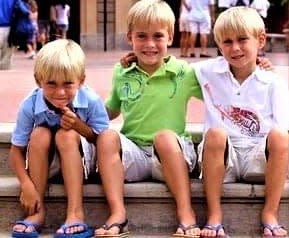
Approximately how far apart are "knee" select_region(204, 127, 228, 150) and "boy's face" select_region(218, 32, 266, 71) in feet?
1.36

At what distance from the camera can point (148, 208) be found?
166 inches

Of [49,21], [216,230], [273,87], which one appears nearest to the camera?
[216,230]

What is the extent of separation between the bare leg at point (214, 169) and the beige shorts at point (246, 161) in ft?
0.28

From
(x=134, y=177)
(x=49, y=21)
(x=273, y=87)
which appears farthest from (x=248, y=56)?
(x=49, y=21)

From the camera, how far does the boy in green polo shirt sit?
4.05 meters

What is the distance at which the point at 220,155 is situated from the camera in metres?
4.01

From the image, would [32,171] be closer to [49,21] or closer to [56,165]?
[56,165]

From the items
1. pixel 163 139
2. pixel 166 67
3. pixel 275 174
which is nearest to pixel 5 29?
pixel 166 67

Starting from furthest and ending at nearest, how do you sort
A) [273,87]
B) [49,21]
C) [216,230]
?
[49,21], [273,87], [216,230]

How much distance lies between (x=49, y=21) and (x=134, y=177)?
1806cm

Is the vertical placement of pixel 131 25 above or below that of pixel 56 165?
above

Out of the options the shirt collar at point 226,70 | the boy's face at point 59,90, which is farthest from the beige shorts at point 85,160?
the shirt collar at point 226,70

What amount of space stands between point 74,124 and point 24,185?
1.26 feet

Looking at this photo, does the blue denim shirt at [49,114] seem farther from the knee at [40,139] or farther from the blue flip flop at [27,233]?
the blue flip flop at [27,233]
